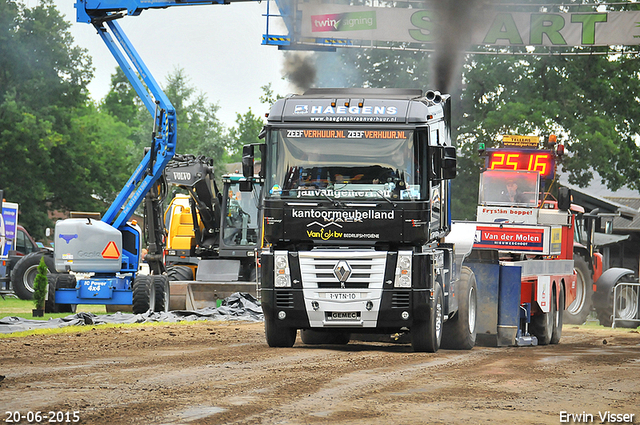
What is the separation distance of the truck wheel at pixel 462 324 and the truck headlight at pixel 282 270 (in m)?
3.37

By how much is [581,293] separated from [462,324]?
40.5 ft

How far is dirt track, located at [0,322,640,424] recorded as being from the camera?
8344mm

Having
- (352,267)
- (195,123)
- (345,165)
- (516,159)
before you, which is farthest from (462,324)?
(195,123)

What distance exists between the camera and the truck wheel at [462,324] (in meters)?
15.7

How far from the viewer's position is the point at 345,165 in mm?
13438

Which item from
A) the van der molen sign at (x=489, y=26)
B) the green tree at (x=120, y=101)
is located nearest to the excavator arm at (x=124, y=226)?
the van der molen sign at (x=489, y=26)

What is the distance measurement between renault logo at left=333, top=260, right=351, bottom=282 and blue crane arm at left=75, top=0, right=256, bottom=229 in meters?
9.73

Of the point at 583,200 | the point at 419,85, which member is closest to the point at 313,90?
the point at 419,85

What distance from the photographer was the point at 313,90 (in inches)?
600

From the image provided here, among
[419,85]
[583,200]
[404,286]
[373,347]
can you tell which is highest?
[419,85]

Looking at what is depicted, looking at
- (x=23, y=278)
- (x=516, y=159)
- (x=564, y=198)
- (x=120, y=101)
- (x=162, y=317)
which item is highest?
(x=120, y=101)

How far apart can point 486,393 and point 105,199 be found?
48.4 m

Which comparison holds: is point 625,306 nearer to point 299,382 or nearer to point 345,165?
point 345,165

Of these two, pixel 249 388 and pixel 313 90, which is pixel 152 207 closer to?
pixel 313 90
